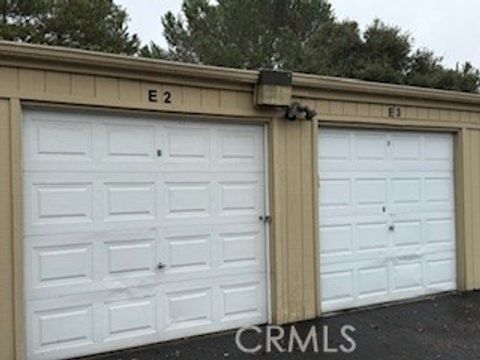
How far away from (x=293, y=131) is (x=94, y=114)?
2137mm

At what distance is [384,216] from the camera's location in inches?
273

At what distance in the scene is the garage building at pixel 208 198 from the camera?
4754 mm

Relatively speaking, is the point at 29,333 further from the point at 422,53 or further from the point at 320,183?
the point at 422,53

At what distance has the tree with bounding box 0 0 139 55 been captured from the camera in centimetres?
1448

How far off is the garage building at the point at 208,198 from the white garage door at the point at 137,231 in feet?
0.04

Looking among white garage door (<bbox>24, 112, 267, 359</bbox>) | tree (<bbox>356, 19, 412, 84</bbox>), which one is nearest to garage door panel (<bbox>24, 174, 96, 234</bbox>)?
white garage door (<bbox>24, 112, 267, 359</bbox>)

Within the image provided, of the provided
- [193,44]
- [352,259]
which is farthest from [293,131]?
[193,44]

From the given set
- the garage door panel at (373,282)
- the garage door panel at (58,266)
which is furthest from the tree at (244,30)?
the garage door panel at (58,266)

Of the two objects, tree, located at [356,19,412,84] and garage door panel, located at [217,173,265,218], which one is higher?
tree, located at [356,19,412,84]

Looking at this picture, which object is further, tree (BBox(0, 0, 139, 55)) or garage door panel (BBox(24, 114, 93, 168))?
tree (BBox(0, 0, 139, 55))

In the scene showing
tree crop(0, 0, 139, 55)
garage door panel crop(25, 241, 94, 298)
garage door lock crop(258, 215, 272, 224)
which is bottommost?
garage door panel crop(25, 241, 94, 298)

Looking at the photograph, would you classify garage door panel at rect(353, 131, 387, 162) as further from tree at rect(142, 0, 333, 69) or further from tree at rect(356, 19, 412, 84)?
tree at rect(356, 19, 412, 84)

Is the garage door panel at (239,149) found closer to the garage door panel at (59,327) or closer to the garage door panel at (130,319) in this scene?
the garage door panel at (130,319)

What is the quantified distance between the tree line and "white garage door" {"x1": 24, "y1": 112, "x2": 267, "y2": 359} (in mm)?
12570
